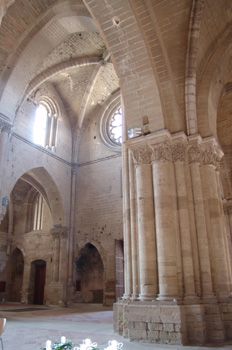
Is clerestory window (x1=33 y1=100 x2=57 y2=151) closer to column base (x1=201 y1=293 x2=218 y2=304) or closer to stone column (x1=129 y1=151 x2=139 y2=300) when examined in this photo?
stone column (x1=129 y1=151 x2=139 y2=300)

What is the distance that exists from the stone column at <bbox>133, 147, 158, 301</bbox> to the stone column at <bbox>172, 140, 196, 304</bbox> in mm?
560

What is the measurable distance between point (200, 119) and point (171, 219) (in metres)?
2.71

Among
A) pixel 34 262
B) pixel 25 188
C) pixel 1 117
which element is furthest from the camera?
pixel 25 188

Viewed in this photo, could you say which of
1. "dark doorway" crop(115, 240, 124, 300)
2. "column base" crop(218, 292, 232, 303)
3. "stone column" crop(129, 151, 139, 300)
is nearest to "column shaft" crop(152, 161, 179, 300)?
"stone column" crop(129, 151, 139, 300)

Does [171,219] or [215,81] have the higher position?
[215,81]

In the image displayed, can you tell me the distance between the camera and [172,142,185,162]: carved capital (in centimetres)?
679

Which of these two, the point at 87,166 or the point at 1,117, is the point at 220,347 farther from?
the point at 87,166

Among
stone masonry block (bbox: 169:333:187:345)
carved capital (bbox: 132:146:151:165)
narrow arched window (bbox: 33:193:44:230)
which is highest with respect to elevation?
narrow arched window (bbox: 33:193:44:230)

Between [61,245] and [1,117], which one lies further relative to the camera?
[61,245]

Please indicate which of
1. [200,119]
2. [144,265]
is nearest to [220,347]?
[144,265]


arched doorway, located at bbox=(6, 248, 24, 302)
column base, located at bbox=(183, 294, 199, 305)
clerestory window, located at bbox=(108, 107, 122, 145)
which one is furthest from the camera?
Result: arched doorway, located at bbox=(6, 248, 24, 302)

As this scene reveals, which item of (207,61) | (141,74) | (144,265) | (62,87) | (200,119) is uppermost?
(62,87)

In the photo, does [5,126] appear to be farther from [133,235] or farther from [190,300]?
[190,300]

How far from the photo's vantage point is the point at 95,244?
621 inches
